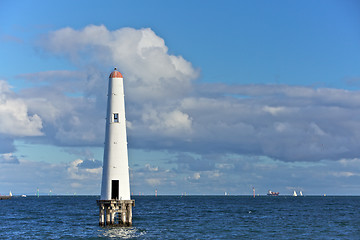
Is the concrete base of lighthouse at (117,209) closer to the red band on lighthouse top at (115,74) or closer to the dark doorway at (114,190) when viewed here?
the dark doorway at (114,190)

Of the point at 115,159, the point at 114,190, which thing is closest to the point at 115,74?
the point at 115,159

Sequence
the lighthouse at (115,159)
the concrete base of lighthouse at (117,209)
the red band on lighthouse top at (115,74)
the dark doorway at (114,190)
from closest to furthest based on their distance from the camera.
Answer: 1. the lighthouse at (115,159)
2. the dark doorway at (114,190)
3. the concrete base of lighthouse at (117,209)
4. the red band on lighthouse top at (115,74)

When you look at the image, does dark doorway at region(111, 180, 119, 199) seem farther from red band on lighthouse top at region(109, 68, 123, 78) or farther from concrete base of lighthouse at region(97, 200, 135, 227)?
red band on lighthouse top at region(109, 68, 123, 78)

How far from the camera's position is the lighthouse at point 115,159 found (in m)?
52.6

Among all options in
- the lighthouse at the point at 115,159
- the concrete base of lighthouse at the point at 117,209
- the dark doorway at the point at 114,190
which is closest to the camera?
the lighthouse at the point at 115,159

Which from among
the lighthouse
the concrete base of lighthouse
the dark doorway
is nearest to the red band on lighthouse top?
the lighthouse

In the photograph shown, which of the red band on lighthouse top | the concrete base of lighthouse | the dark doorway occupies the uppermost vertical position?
the red band on lighthouse top

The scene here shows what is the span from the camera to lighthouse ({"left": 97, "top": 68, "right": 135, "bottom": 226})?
52562 mm

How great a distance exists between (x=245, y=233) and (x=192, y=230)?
22.6 ft

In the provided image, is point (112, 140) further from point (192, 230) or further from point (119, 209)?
point (192, 230)

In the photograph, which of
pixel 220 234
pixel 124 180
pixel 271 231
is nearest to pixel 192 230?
pixel 220 234

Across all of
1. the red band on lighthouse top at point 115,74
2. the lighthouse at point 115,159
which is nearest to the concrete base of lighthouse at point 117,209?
the lighthouse at point 115,159

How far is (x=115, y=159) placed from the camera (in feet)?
172

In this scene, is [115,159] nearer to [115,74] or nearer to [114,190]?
[114,190]
